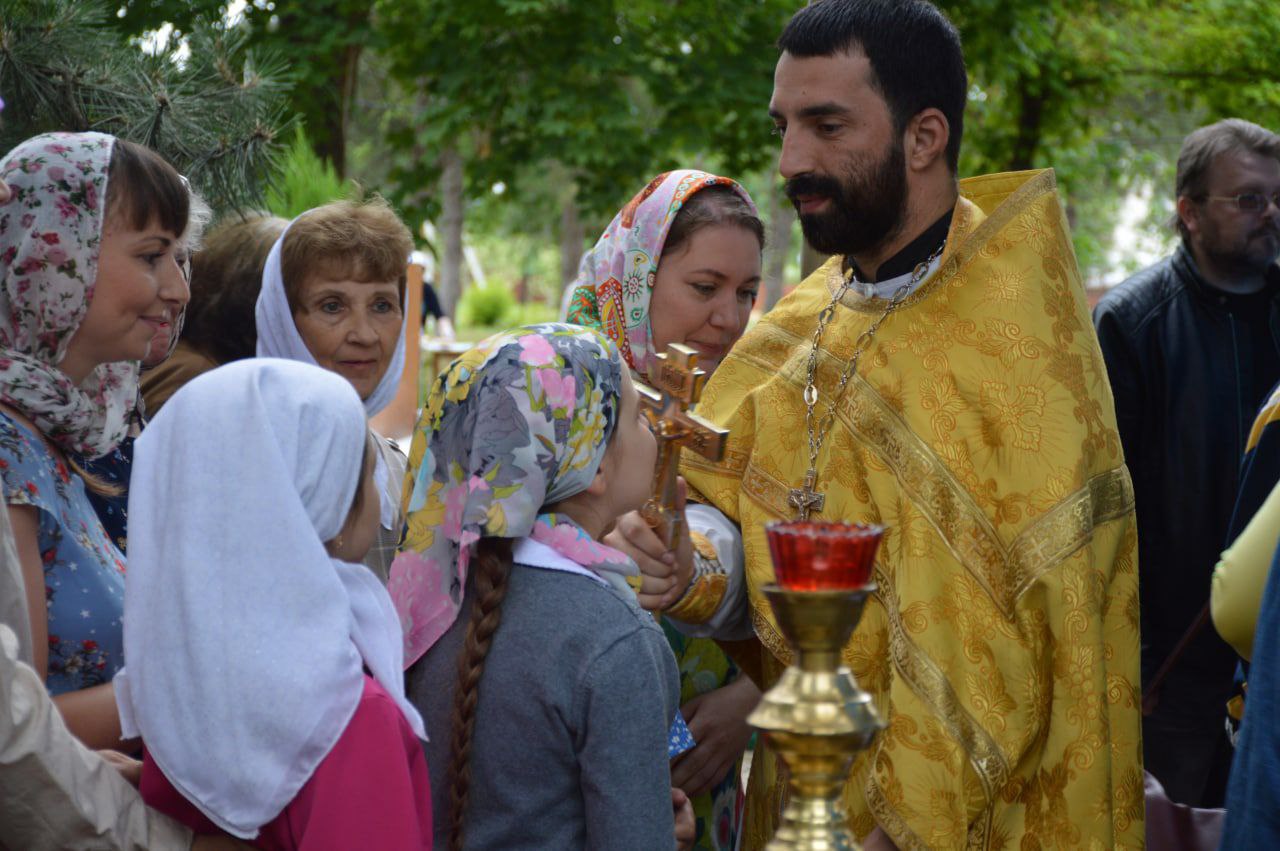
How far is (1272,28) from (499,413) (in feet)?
26.5

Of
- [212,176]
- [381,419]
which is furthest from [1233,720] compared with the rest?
[381,419]

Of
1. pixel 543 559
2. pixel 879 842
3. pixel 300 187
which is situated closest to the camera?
pixel 543 559

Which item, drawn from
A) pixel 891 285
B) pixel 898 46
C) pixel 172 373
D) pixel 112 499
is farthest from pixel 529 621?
pixel 172 373

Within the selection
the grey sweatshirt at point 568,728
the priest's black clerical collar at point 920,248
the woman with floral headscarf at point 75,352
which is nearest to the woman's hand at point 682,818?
the grey sweatshirt at point 568,728

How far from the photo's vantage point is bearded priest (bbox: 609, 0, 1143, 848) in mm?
2678

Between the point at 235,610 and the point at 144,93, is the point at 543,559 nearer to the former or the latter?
the point at 235,610

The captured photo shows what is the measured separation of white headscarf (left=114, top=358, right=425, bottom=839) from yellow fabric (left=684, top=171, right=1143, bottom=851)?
1.13 meters

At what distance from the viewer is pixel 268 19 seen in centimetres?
797

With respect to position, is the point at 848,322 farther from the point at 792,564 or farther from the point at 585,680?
the point at 792,564

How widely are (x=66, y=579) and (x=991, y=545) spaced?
171cm

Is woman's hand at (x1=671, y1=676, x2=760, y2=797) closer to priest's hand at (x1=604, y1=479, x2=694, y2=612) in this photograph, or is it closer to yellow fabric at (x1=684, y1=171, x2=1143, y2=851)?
yellow fabric at (x1=684, y1=171, x2=1143, y2=851)

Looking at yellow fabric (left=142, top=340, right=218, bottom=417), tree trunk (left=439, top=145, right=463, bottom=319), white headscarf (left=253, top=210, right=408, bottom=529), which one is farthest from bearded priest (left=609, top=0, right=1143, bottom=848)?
tree trunk (left=439, top=145, right=463, bottom=319)

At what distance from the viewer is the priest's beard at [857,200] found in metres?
2.93

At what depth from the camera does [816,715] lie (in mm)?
1503
